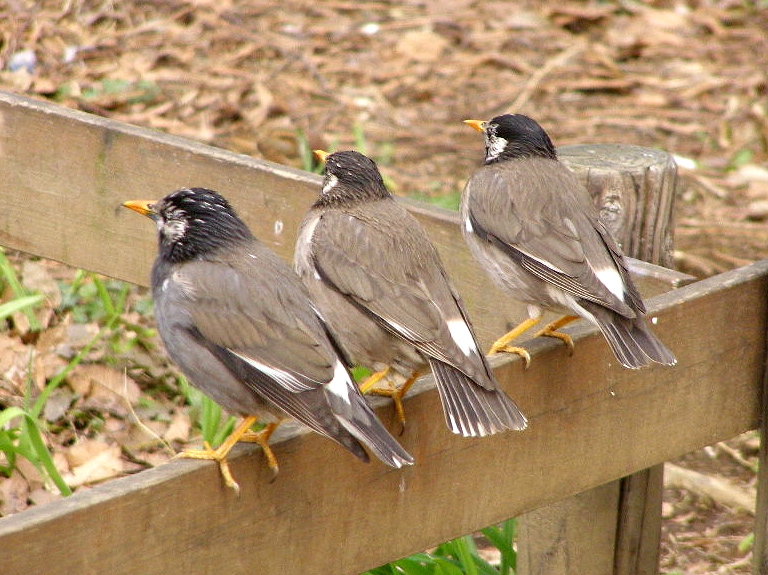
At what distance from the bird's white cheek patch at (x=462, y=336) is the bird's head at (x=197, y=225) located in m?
0.67

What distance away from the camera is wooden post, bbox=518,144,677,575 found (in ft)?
13.9

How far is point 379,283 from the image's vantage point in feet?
13.3

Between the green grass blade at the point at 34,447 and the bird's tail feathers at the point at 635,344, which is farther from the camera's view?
the green grass blade at the point at 34,447

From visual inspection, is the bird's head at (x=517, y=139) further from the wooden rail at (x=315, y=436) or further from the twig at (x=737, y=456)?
the twig at (x=737, y=456)

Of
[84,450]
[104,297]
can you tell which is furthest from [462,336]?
[104,297]

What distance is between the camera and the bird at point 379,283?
3809 millimetres

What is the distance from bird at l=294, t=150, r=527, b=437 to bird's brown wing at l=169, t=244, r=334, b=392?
13.8 inches

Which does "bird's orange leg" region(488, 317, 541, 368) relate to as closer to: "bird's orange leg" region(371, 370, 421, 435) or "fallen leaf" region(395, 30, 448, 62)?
"bird's orange leg" region(371, 370, 421, 435)

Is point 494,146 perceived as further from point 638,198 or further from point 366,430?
point 366,430

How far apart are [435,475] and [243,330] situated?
2.22ft

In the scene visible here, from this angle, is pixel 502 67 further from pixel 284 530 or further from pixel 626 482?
pixel 284 530

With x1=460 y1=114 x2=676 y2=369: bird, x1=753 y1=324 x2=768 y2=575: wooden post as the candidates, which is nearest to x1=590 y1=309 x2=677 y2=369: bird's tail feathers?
x1=460 y1=114 x2=676 y2=369: bird

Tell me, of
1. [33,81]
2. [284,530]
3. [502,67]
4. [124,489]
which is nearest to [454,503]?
[284,530]

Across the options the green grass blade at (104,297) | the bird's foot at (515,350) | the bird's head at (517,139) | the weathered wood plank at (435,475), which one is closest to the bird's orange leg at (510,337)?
the bird's foot at (515,350)
